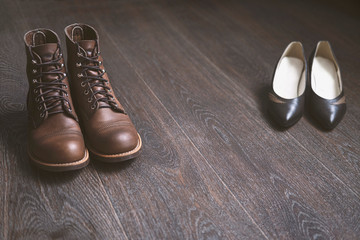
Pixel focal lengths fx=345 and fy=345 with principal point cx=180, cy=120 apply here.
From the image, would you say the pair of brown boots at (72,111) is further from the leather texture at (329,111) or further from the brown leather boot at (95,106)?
the leather texture at (329,111)

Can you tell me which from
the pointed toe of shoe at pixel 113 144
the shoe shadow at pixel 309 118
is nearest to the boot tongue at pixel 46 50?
the pointed toe of shoe at pixel 113 144

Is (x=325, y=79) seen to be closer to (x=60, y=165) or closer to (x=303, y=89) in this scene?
(x=303, y=89)

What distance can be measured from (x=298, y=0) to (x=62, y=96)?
5.70 ft

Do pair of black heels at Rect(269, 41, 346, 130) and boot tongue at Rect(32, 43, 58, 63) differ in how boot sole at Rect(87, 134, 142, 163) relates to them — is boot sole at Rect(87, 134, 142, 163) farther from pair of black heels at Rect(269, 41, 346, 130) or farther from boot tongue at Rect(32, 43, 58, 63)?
pair of black heels at Rect(269, 41, 346, 130)

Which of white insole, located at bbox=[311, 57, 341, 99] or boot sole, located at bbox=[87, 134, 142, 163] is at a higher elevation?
white insole, located at bbox=[311, 57, 341, 99]

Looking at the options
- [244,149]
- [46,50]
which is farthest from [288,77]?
[46,50]

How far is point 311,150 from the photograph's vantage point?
1.10m

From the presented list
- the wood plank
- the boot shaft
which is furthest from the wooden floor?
the boot shaft

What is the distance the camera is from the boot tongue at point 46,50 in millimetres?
924

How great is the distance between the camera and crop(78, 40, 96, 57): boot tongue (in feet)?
3.22

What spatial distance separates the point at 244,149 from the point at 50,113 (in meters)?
0.58

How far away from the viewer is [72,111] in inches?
37.9

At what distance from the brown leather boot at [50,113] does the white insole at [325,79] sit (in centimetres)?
84

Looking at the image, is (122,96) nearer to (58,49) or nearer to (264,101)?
(58,49)
